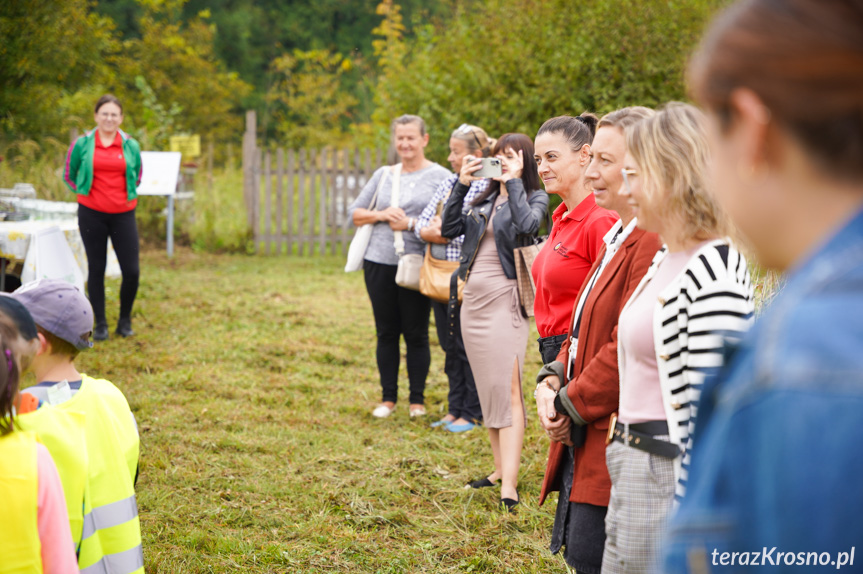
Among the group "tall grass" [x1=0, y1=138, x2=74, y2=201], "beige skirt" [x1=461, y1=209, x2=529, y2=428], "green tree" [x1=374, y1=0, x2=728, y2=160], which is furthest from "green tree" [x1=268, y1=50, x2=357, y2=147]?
"beige skirt" [x1=461, y1=209, x2=529, y2=428]

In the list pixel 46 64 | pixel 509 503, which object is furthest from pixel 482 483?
pixel 46 64

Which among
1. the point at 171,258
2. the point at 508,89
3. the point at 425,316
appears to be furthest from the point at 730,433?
the point at 171,258

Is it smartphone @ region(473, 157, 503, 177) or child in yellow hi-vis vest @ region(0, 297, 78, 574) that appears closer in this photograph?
child in yellow hi-vis vest @ region(0, 297, 78, 574)

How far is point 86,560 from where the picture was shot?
190 centimetres

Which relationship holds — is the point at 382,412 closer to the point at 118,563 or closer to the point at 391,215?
the point at 391,215

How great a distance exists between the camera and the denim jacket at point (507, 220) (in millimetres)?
3805

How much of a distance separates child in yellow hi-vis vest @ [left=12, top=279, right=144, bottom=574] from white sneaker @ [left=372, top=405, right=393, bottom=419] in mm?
3277

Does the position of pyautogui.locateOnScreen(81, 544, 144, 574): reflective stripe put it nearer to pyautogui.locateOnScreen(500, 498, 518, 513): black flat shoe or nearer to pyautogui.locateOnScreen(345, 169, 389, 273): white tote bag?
pyautogui.locateOnScreen(500, 498, 518, 513): black flat shoe

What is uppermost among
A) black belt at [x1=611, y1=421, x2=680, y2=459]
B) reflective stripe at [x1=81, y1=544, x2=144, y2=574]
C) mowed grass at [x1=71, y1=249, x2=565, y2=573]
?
black belt at [x1=611, y1=421, x2=680, y2=459]

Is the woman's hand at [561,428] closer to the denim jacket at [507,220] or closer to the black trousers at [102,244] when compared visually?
the denim jacket at [507,220]

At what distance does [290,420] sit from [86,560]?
3.28 m

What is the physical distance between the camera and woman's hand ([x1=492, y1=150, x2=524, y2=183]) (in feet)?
12.8

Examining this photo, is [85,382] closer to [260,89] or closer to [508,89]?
[508,89]

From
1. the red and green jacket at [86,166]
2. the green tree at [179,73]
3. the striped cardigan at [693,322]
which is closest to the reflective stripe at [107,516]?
the striped cardigan at [693,322]
